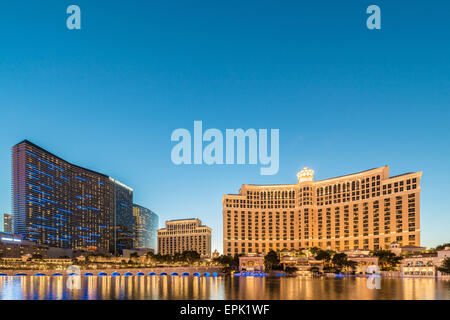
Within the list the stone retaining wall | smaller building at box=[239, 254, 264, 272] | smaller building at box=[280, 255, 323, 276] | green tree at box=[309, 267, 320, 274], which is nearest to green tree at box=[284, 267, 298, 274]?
smaller building at box=[280, 255, 323, 276]

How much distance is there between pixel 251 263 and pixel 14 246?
109052 mm

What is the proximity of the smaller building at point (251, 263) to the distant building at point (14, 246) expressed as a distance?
318ft

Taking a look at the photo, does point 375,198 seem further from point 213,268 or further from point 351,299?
point 351,299

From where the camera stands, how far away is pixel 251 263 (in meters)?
178

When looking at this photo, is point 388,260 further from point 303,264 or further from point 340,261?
point 303,264

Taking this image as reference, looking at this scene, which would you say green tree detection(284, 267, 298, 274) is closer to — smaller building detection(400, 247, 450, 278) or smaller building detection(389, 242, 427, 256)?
smaller building detection(389, 242, 427, 256)

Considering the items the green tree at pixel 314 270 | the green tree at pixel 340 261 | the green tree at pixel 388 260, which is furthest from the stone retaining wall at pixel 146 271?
the green tree at pixel 388 260

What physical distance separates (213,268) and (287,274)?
107ft

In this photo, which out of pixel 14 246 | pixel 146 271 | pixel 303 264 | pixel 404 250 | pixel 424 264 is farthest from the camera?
pixel 14 246

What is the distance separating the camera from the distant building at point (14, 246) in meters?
179

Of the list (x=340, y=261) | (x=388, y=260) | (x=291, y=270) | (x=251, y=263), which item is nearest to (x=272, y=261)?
(x=291, y=270)

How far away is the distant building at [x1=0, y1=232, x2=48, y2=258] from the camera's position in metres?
179

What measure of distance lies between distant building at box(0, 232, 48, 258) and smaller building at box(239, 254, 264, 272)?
318 ft
